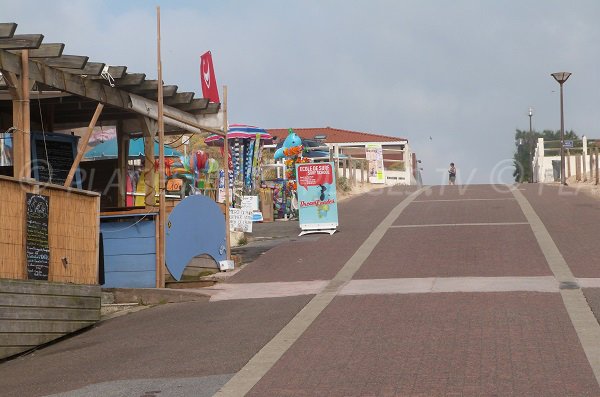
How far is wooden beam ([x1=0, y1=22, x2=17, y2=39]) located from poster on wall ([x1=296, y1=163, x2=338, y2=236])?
38.4 feet

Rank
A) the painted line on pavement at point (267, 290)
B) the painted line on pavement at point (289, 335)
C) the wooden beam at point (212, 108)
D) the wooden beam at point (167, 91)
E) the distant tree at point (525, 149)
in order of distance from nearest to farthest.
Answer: the painted line on pavement at point (289, 335) → the painted line on pavement at point (267, 290) → the wooden beam at point (167, 91) → the wooden beam at point (212, 108) → the distant tree at point (525, 149)

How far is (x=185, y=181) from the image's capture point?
2928 centimetres

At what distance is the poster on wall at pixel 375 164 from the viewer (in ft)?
143

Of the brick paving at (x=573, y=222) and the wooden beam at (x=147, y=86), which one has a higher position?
the wooden beam at (x=147, y=86)

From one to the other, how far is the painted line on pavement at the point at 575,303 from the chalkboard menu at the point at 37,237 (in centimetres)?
685

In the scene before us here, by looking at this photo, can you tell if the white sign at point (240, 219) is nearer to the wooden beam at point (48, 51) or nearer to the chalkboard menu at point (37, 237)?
the chalkboard menu at point (37, 237)

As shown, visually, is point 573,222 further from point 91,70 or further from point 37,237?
point 37,237

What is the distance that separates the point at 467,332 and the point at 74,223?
19.8ft

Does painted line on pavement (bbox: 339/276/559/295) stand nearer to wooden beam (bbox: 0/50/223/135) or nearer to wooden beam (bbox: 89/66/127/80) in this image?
wooden beam (bbox: 0/50/223/135)

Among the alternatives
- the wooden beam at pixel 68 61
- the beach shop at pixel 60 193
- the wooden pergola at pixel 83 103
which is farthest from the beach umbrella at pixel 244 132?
the wooden beam at pixel 68 61

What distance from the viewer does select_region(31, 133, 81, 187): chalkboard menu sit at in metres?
17.0

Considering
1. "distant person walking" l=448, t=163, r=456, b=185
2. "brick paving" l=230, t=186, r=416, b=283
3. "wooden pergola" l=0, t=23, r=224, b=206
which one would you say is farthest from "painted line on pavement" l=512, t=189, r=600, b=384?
"distant person walking" l=448, t=163, r=456, b=185

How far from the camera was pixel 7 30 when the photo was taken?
11734 mm

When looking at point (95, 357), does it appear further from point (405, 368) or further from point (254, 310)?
point (405, 368)
